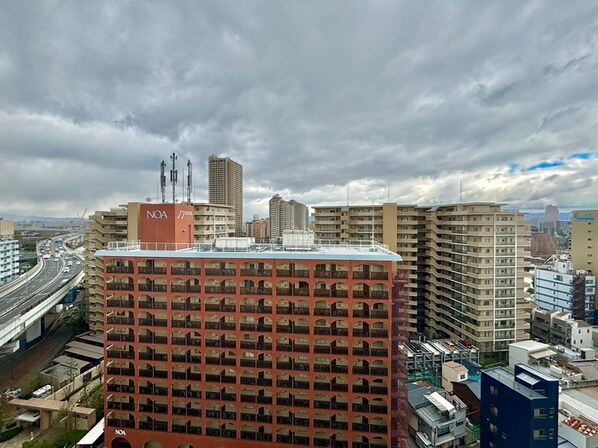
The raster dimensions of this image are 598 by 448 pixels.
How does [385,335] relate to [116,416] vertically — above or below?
above

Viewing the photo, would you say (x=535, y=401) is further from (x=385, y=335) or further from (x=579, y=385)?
(x=579, y=385)

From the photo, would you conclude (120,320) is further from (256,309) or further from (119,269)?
(256,309)

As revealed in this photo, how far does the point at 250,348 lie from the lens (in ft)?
84.2

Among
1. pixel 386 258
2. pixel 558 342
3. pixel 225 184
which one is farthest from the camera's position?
pixel 225 184

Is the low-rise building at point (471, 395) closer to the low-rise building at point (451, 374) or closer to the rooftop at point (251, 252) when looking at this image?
the low-rise building at point (451, 374)

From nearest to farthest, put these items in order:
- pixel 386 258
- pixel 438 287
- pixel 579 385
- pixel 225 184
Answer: pixel 386 258
pixel 579 385
pixel 438 287
pixel 225 184

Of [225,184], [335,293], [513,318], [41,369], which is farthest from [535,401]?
[225,184]

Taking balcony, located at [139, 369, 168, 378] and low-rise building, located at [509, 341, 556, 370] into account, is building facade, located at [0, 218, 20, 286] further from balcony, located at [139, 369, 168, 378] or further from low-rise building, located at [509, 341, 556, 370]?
low-rise building, located at [509, 341, 556, 370]

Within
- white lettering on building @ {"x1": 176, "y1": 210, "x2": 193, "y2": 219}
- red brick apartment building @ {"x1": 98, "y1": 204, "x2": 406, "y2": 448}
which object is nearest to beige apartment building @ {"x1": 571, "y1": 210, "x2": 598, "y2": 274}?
red brick apartment building @ {"x1": 98, "y1": 204, "x2": 406, "y2": 448}

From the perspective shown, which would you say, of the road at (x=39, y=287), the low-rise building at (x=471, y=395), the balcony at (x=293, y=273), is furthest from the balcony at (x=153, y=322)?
the low-rise building at (x=471, y=395)

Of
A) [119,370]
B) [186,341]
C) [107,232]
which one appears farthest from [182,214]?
[107,232]

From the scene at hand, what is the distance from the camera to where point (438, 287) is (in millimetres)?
50750

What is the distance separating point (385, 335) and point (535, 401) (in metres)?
10.7

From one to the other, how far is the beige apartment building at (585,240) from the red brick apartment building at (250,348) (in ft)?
Answer: 189
